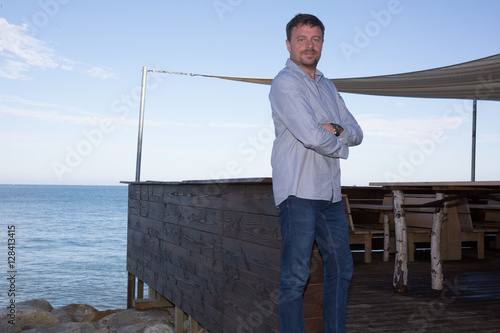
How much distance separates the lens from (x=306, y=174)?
6.47ft

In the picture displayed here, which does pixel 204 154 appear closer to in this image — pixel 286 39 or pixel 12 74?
pixel 12 74

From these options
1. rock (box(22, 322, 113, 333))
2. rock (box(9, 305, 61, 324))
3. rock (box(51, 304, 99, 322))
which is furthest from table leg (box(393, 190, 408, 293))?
rock (box(51, 304, 99, 322))

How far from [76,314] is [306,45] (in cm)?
713

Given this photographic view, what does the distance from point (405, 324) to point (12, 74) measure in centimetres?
3341

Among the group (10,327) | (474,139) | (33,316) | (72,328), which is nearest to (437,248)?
(72,328)

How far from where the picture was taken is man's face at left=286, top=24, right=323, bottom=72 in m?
2.07

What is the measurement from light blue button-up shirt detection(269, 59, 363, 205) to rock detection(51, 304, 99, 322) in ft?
21.5

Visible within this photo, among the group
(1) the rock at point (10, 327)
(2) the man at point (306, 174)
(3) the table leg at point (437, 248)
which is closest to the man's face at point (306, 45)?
(2) the man at point (306, 174)

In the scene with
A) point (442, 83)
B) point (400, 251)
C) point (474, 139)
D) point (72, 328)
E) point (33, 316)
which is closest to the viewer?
point (400, 251)

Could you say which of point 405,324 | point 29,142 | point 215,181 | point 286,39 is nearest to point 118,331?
point 215,181

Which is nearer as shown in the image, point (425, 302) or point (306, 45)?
point (306, 45)

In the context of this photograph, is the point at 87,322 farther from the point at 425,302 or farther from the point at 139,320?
the point at 425,302

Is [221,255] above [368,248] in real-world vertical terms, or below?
above

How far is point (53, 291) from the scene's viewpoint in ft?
49.1
